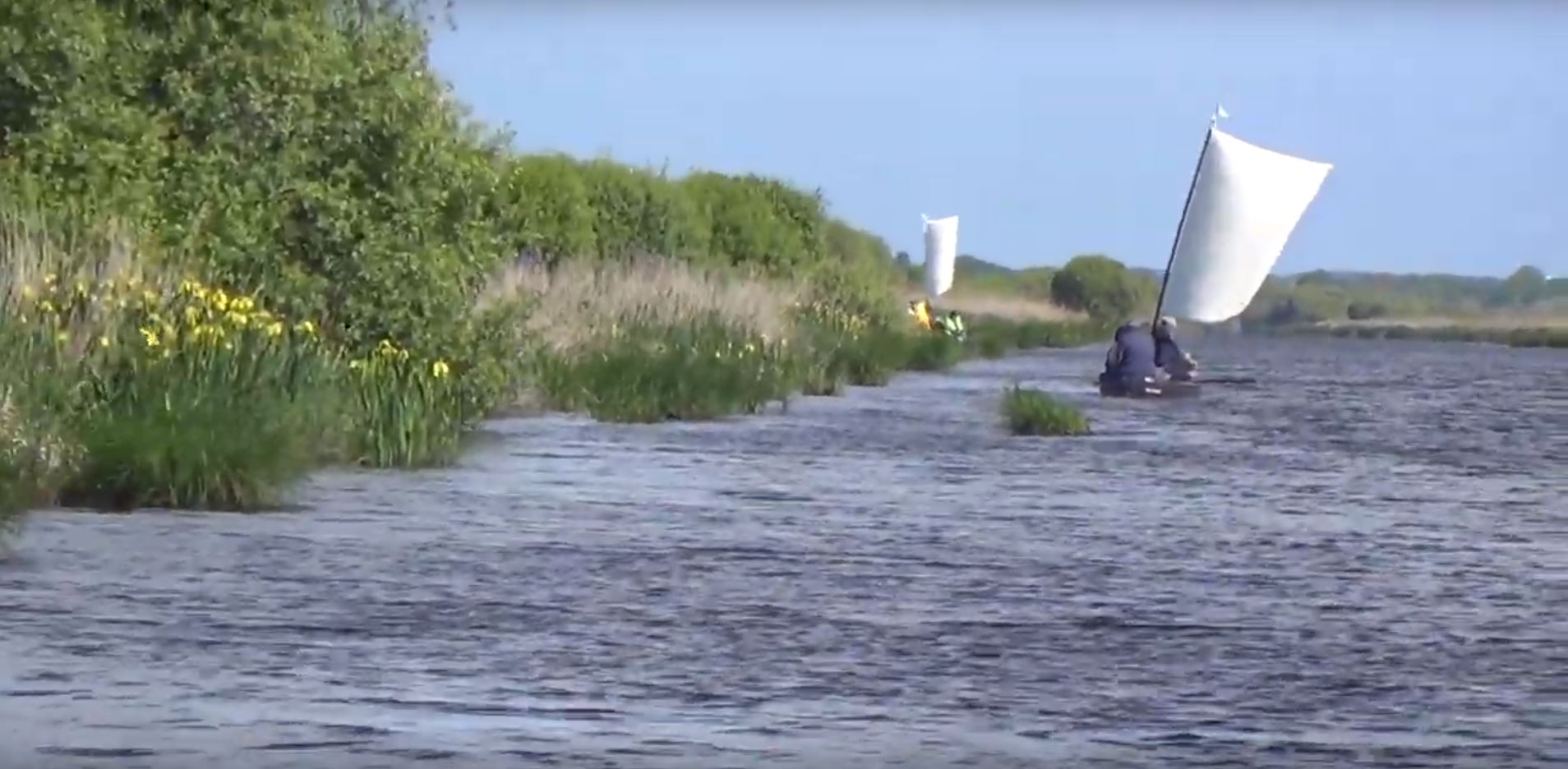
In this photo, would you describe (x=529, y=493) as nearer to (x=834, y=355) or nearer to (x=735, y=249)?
(x=834, y=355)

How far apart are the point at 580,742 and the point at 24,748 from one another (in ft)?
4.84

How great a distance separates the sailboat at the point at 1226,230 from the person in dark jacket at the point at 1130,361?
12.2 metres

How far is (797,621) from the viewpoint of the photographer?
10.6m

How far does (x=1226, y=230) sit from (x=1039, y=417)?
23879mm

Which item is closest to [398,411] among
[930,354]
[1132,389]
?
[1132,389]

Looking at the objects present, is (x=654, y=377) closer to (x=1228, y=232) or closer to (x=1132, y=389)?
(x=1132, y=389)

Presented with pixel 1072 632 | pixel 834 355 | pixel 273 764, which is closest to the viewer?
pixel 273 764

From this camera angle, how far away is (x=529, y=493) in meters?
16.2

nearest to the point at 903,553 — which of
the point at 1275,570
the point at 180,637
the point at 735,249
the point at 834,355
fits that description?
the point at 1275,570

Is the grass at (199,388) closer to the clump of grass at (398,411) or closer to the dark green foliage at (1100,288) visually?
the clump of grass at (398,411)

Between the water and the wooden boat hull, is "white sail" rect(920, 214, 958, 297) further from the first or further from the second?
the water

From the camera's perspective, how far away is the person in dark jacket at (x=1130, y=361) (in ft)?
104

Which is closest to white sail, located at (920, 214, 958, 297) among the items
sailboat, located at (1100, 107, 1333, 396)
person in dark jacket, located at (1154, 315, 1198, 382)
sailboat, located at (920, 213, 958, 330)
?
sailboat, located at (920, 213, 958, 330)

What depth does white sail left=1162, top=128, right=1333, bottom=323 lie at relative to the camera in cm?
4653
